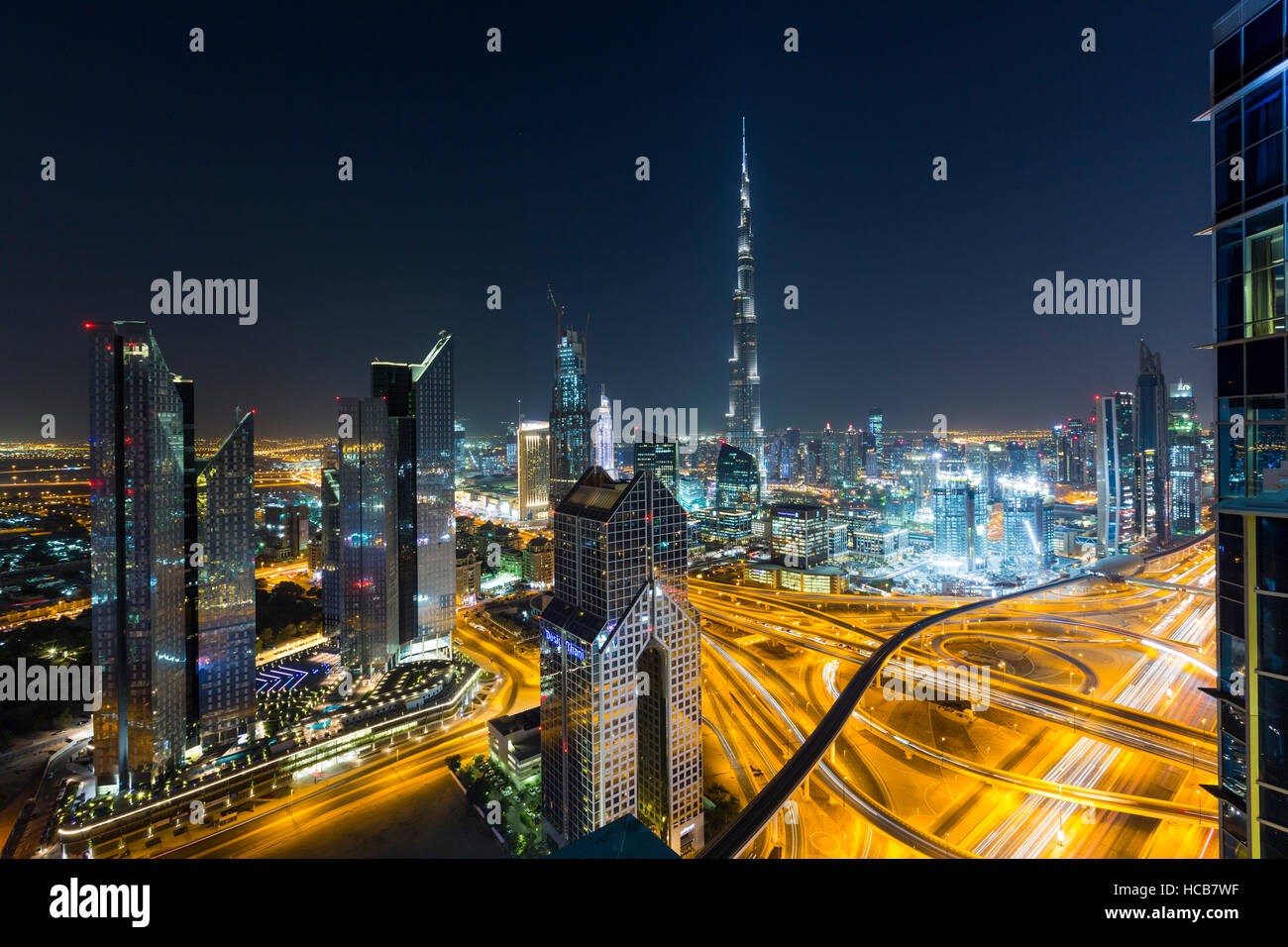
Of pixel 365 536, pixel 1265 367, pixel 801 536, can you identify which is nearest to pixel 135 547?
pixel 365 536

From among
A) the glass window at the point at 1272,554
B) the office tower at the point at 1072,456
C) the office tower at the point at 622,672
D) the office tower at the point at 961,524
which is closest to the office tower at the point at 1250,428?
the glass window at the point at 1272,554

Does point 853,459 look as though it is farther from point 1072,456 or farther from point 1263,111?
point 1263,111

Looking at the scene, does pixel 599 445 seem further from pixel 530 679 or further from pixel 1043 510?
pixel 1043 510
